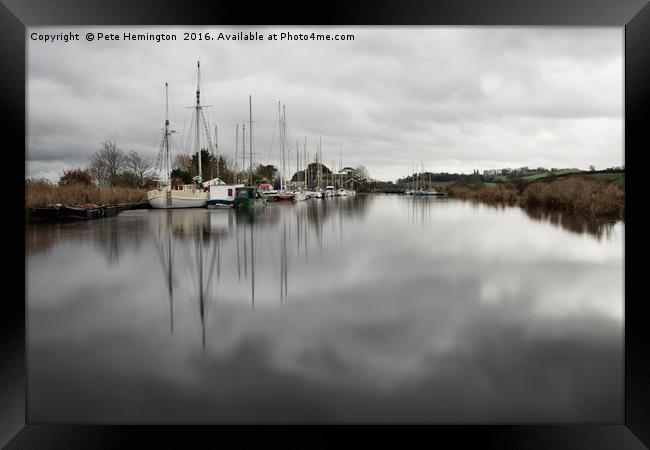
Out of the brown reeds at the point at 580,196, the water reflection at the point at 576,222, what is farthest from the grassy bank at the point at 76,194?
the brown reeds at the point at 580,196

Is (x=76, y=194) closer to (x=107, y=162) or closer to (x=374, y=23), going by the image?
(x=107, y=162)

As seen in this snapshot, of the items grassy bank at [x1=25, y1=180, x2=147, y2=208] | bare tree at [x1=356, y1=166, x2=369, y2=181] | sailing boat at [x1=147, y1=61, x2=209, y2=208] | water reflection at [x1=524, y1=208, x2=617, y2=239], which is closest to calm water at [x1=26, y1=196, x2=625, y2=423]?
water reflection at [x1=524, y1=208, x2=617, y2=239]

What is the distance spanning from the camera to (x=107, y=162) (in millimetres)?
13938

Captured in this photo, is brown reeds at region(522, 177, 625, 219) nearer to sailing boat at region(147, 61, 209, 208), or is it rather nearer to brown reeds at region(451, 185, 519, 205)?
brown reeds at region(451, 185, 519, 205)

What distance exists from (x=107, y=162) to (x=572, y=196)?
1318 cm

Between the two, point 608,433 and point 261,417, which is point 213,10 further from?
point 608,433

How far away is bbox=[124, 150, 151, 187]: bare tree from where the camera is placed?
48.1 feet

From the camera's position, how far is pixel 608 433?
2.81m

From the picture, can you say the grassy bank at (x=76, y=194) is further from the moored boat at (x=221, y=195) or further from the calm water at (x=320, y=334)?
the moored boat at (x=221, y=195)

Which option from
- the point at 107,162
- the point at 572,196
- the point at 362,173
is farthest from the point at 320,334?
the point at 362,173

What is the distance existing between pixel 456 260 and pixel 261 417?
653 centimetres

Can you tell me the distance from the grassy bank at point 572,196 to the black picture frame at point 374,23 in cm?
1090

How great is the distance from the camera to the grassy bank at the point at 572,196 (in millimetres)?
13125

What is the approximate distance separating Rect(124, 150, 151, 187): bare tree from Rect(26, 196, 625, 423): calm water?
521cm
